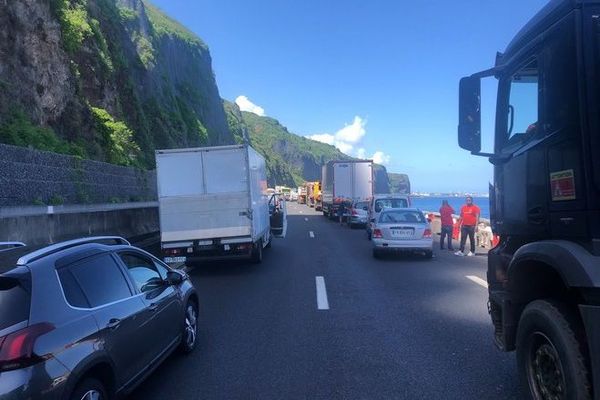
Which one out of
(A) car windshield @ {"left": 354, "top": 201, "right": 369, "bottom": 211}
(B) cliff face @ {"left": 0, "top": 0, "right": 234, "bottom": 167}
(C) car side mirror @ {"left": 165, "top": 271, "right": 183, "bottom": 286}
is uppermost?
(B) cliff face @ {"left": 0, "top": 0, "right": 234, "bottom": 167}

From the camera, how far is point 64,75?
20.0m

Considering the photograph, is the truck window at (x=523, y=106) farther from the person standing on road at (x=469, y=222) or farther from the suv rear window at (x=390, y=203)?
the suv rear window at (x=390, y=203)

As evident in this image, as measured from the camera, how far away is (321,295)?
10008mm

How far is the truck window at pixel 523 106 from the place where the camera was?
4.25 m

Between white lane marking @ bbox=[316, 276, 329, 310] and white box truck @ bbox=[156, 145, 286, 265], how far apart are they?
2.35 m

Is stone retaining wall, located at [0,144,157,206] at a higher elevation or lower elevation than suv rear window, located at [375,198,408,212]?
higher

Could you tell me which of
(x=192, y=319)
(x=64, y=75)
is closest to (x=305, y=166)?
(x=64, y=75)

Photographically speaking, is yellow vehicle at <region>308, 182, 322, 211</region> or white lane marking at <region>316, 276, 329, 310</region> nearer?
white lane marking at <region>316, 276, 329, 310</region>

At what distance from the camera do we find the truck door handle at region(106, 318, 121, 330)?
4305 millimetres

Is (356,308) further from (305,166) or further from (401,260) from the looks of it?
A: (305,166)

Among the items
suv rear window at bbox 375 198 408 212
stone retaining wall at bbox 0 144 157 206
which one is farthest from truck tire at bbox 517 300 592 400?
suv rear window at bbox 375 198 408 212

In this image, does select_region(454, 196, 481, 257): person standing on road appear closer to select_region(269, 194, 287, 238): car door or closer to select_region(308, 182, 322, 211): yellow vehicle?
select_region(269, 194, 287, 238): car door

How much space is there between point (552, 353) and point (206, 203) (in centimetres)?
1022

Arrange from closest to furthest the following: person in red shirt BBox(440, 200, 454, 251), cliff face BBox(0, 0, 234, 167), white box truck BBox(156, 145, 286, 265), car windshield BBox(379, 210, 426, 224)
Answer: white box truck BBox(156, 145, 286, 265), car windshield BBox(379, 210, 426, 224), cliff face BBox(0, 0, 234, 167), person in red shirt BBox(440, 200, 454, 251)
